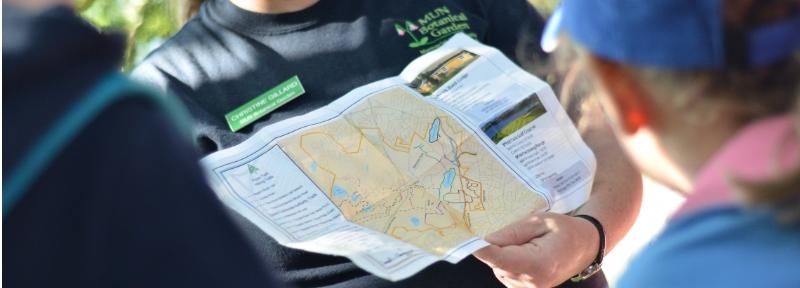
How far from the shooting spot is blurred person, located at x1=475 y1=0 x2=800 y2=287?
1.04 m

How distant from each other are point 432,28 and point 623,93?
896 mm

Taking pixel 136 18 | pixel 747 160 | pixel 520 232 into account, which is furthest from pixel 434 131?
pixel 136 18

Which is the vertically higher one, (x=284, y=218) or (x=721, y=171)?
(x=721, y=171)

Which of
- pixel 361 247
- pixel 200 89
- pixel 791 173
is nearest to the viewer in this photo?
pixel 791 173

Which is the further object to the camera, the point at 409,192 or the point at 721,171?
the point at 409,192

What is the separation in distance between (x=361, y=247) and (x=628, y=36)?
62 cm

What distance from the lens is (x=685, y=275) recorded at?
107 centimetres

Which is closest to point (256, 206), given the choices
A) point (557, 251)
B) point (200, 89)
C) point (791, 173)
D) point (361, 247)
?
point (361, 247)

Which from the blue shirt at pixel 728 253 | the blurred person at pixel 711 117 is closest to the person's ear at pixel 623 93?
the blurred person at pixel 711 117

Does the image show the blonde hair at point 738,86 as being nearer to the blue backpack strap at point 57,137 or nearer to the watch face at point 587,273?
the blue backpack strap at point 57,137

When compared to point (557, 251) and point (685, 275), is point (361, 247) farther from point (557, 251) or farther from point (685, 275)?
point (685, 275)

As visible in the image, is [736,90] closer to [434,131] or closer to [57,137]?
[57,137]

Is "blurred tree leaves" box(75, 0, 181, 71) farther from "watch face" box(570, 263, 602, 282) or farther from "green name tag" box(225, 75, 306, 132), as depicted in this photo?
"watch face" box(570, 263, 602, 282)

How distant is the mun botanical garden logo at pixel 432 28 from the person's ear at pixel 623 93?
0.85m
